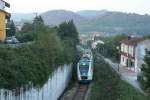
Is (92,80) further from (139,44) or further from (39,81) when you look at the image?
(39,81)

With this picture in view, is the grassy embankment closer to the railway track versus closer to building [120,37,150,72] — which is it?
the railway track

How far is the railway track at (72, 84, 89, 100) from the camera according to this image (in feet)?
134

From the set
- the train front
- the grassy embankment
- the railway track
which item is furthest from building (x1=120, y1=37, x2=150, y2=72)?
the railway track

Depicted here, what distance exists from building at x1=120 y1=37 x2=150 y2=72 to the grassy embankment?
4807 mm

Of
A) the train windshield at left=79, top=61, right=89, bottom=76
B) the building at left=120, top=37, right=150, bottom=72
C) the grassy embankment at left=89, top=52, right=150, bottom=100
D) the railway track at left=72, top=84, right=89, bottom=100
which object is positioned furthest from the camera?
the building at left=120, top=37, right=150, bottom=72

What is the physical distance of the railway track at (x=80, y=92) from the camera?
40734mm

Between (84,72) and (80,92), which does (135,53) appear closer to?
(84,72)

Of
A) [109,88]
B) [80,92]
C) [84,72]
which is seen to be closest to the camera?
[109,88]

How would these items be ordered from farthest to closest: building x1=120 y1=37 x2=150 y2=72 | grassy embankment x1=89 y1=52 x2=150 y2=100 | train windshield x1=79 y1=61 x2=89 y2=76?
building x1=120 y1=37 x2=150 y2=72 → train windshield x1=79 y1=61 x2=89 y2=76 → grassy embankment x1=89 y1=52 x2=150 y2=100

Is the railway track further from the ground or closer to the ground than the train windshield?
closer to the ground

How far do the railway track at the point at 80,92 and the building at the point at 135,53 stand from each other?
1242 centimetres

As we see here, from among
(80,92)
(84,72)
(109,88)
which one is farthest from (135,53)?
(109,88)

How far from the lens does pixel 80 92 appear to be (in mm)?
44625

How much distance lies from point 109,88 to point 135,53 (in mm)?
26861
